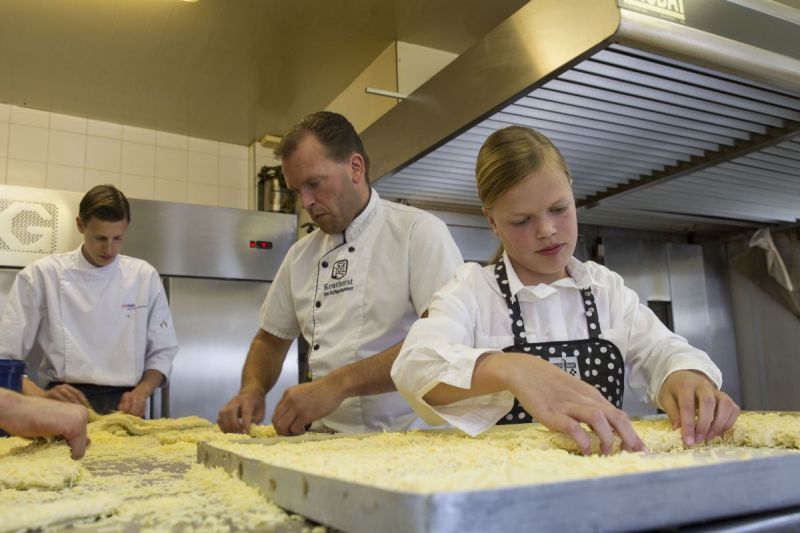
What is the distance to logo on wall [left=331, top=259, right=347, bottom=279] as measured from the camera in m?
1.55

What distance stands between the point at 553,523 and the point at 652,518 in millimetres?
79

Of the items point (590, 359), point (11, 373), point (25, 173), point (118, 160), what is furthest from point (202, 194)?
point (590, 359)

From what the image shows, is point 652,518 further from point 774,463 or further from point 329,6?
point 329,6

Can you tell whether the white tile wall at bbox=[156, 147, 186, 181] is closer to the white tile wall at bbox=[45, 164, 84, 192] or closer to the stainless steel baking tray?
the white tile wall at bbox=[45, 164, 84, 192]

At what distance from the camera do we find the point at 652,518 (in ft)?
1.38

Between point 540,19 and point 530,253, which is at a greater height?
point 540,19

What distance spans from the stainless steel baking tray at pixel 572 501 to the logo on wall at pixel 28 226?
8.80 ft

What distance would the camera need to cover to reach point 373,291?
1505 mm

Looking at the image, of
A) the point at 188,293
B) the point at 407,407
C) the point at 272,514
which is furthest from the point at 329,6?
the point at 272,514

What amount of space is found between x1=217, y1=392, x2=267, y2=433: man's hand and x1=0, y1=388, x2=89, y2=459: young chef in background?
0.41m

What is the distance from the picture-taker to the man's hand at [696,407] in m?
0.81

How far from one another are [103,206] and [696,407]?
6.10 ft

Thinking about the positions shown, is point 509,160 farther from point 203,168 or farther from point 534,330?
point 203,168

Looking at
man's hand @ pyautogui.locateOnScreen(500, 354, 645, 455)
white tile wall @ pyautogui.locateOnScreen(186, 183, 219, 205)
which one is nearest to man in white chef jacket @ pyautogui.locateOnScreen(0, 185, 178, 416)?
white tile wall @ pyautogui.locateOnScreen(186, 183, 219, 205)
